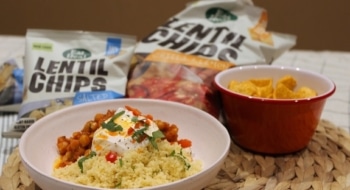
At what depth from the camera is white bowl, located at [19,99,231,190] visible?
83cm

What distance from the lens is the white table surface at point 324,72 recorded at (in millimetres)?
1127

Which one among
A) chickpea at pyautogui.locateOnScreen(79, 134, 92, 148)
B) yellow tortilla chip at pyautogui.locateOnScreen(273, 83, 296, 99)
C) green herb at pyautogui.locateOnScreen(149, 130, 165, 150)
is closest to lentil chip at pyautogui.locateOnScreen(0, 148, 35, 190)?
chickpea at pyautogui.locateOnScreen(79, 134, 92, 148)

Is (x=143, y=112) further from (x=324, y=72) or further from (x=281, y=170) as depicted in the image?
(x=324, y=72)

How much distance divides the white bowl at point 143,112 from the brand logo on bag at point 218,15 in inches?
16.2

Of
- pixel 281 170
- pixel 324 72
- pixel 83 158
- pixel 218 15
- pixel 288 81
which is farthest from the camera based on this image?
pixel 324 72

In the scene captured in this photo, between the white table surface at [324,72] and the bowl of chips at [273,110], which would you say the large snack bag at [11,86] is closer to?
the white table surface at [324,72]

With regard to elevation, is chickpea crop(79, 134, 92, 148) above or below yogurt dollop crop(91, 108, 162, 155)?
below

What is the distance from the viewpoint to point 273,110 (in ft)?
2.90

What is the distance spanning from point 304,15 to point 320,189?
196cm

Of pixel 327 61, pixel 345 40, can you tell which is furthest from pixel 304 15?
pixel 327 61

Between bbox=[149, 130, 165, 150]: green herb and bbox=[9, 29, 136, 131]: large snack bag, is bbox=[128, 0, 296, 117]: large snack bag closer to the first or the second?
bbox=[9, 29, 136, 131]: large snack bag

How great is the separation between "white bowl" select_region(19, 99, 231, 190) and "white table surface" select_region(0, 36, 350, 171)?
0.14 metres

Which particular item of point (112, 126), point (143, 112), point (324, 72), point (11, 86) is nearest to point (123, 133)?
point (112, 126)

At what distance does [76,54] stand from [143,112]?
0.27 metres
